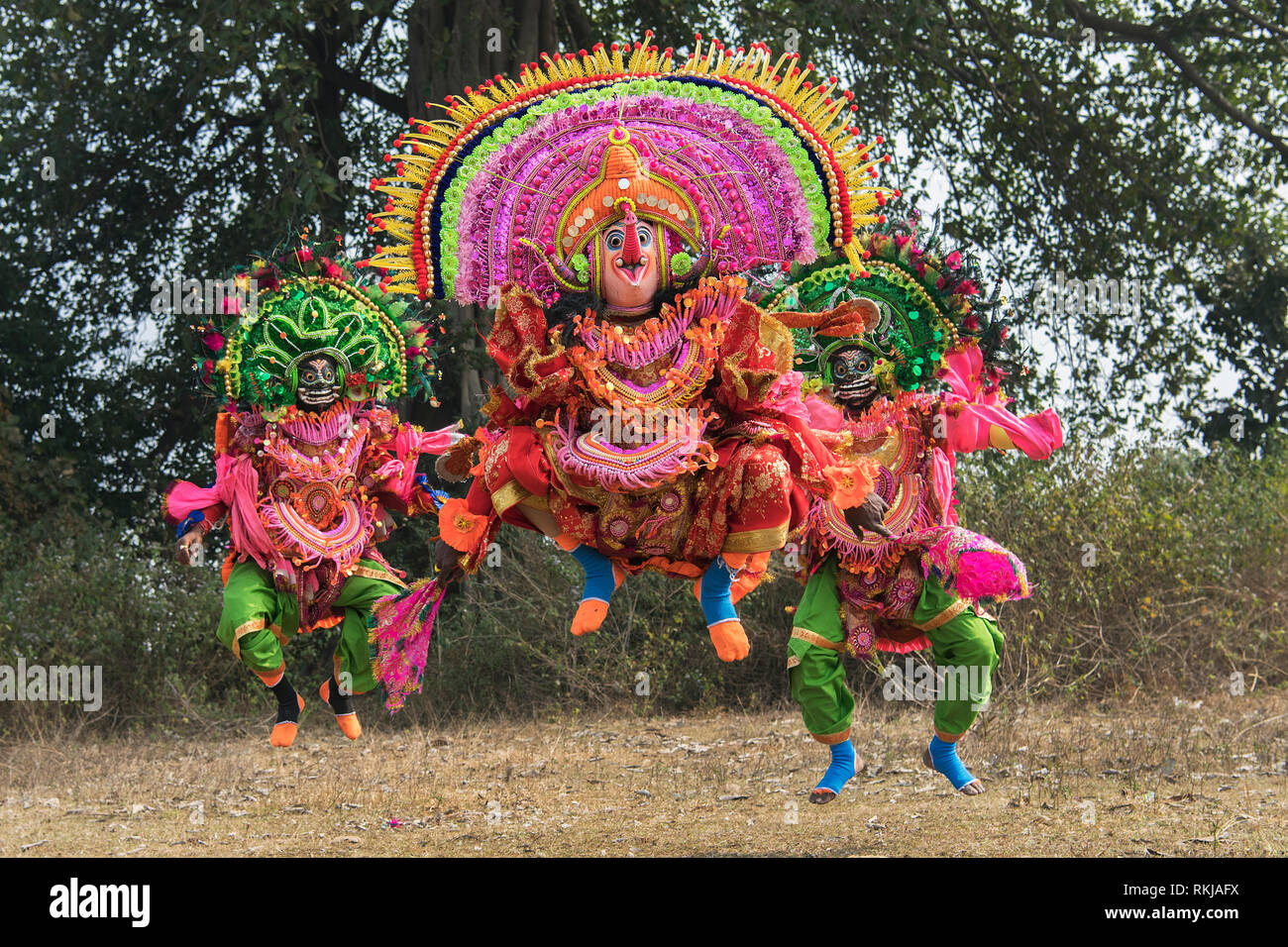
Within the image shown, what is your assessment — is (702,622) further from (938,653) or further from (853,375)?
(853,375)

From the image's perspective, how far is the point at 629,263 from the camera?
4477mm

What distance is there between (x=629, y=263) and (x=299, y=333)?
6.37ft

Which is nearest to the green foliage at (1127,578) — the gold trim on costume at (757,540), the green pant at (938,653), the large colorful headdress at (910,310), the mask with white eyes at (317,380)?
the green pant at (938,653)

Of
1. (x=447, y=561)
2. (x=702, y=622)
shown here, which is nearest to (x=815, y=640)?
(x=447, y=561)

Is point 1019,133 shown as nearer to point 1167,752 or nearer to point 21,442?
point 1167,752

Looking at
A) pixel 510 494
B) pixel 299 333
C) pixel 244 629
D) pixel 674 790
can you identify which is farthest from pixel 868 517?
pixel 244 629

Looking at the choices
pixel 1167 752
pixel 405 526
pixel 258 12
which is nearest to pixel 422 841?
pixel 1167 752

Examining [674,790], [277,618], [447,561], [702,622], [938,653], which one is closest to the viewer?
[447,561]

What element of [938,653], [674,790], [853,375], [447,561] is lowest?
[674,790]

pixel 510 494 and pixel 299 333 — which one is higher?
pixel 299 333

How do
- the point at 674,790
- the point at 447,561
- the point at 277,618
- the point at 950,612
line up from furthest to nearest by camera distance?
the point at 674,790, the point at 277,618, the point at 950,612, the point at 447,561

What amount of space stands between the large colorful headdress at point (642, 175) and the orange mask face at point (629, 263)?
4cm

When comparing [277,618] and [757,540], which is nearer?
[757,540]

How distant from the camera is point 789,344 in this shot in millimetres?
4426
